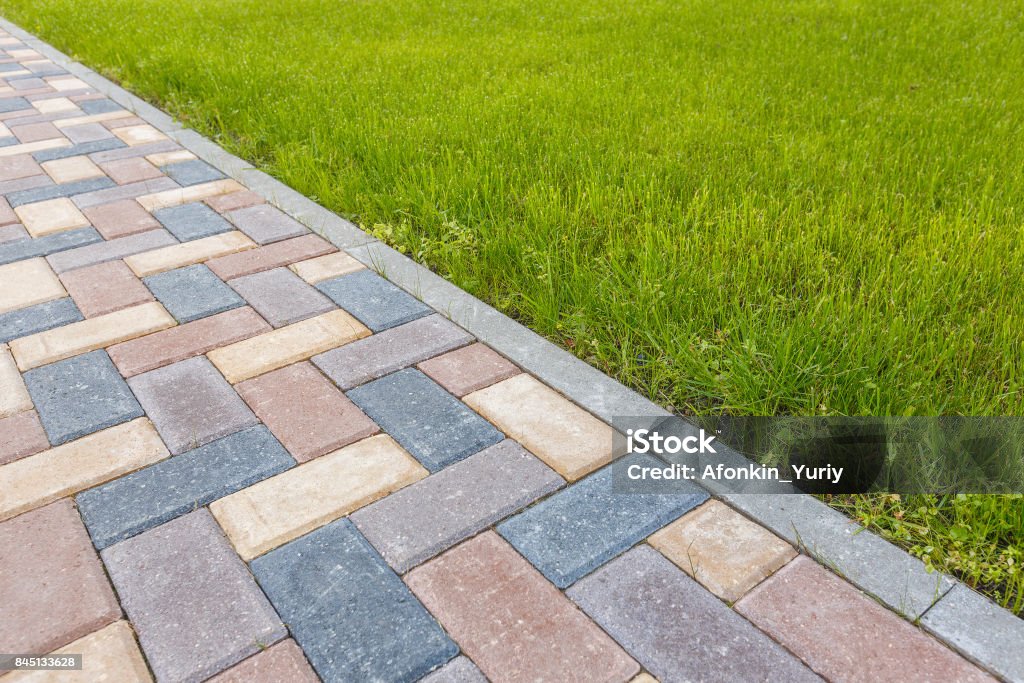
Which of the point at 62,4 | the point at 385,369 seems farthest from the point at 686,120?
the point at 62,4

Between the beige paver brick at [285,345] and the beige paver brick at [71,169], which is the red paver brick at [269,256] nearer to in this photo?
the beige paver brick at [285,345]

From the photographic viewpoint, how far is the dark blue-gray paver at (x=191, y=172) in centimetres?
405

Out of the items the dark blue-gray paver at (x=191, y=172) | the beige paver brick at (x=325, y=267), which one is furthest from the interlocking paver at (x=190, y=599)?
the dark blue-gray paver at (x=191, y=172)

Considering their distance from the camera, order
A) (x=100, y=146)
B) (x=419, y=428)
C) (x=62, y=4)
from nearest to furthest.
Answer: (x=419, y=428) → (x=100, y=146) → (x=62, y=4)

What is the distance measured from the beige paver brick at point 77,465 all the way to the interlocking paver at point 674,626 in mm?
1194

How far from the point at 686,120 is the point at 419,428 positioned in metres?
2.80

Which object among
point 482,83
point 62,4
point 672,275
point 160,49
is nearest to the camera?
point 672,275

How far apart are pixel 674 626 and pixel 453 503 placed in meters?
0.59

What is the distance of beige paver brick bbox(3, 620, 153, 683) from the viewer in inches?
58.3

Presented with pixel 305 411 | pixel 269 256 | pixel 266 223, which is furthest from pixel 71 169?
pixel 305 411

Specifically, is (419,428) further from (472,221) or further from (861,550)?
(472,221)

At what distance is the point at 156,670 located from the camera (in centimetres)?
149

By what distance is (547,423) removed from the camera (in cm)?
219

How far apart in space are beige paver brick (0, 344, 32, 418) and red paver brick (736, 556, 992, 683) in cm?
201
